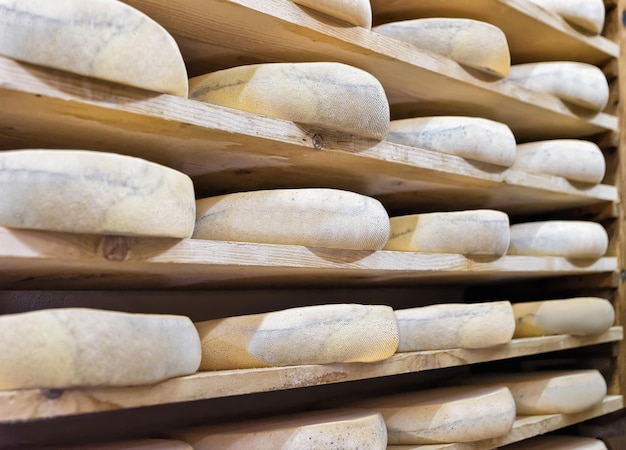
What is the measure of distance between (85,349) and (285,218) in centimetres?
41

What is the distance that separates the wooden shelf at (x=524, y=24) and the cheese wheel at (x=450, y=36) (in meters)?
0.11

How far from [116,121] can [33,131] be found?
5.8 inches

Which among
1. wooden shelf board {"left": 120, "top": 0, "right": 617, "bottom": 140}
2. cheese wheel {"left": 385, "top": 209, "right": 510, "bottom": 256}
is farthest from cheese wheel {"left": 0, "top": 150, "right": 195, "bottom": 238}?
cheese wheel {"left": 385, "top": 209, "right": 510, "bottom": 256}

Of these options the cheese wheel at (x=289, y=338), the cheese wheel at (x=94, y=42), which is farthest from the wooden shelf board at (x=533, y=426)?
the cheese wheel at (x=94, y=42)

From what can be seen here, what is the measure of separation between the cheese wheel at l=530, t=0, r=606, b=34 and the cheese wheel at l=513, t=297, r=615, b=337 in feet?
2.37

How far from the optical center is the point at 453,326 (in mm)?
1511

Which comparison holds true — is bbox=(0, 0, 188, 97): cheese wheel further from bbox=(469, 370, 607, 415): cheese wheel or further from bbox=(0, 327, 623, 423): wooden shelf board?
bbox=(469, 370, 607, 415): cheese wheel

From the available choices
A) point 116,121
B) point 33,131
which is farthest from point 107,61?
point 33,131

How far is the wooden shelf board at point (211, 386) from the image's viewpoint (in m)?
0.88

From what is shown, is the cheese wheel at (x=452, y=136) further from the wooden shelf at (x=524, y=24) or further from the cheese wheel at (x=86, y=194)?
the cheese wheel at (x=86, y=194)

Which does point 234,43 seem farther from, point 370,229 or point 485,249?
point 485,249

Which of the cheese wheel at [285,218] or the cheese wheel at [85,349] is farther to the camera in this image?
the cheese wheel at [285,218]

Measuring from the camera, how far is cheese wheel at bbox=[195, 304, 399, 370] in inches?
46.8

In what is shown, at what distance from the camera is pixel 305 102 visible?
120cm
